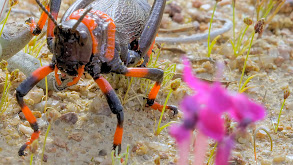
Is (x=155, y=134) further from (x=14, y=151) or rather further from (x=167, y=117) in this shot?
(x=14, y=151)

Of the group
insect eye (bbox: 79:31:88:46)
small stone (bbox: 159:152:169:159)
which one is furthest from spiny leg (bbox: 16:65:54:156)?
small stone (bbox: 159:152:169:159)

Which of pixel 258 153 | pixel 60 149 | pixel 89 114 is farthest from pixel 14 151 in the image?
pixel 258 153

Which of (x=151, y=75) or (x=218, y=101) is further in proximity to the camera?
(x=151, y=75)

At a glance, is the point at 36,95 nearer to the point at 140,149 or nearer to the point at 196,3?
the point at 140,149

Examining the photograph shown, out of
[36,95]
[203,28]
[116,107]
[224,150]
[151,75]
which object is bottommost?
[36,95]

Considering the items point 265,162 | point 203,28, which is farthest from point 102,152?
point 203,28

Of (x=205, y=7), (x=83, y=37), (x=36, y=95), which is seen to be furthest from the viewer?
(x=205, y=7)
